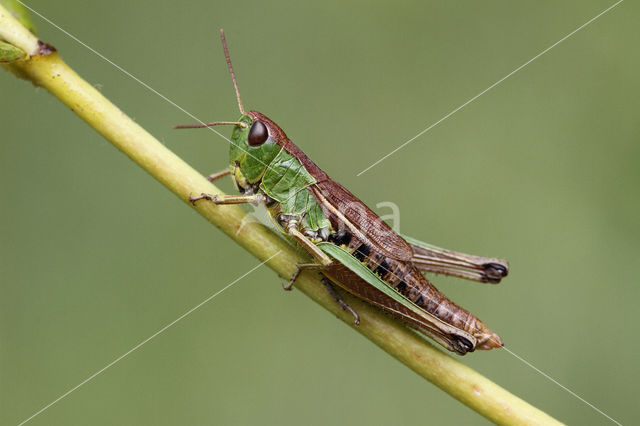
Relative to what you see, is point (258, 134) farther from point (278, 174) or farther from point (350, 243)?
point (350, 243)

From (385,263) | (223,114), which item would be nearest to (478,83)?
(223,114)

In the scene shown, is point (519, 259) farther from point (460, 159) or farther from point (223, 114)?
point (223, 114)

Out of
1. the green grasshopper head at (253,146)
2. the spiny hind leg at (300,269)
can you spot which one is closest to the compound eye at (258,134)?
the green grasshopper head at (253,146)

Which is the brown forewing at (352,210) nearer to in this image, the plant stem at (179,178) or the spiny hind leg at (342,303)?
the spiny hind leg at (342,303)

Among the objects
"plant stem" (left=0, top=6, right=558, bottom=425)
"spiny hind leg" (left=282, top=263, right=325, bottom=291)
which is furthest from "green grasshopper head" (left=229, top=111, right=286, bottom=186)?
"plant stem" (left=0, top=6, right=558, bottom=425)

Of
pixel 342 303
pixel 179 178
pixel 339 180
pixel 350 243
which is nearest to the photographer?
pixel 179 178

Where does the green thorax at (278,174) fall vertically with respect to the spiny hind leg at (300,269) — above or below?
above

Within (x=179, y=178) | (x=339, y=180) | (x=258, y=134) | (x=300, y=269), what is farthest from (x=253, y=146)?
(x=339, y=180)
